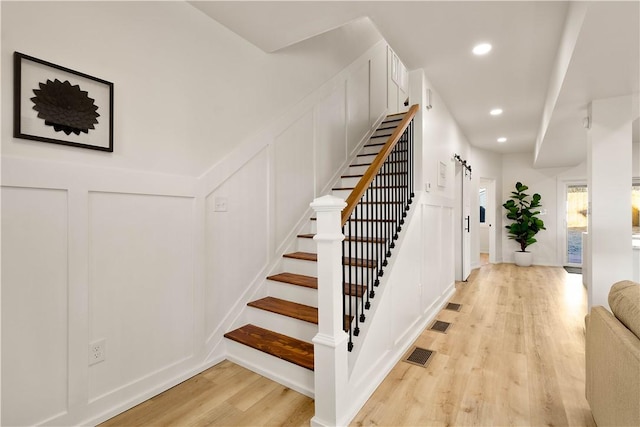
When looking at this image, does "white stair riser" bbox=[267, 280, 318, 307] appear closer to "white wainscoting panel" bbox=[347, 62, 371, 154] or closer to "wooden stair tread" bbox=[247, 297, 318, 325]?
"wooden stair tread" bbox=[247, 297, 318, 325]

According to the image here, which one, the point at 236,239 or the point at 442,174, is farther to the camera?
the point at 442,174

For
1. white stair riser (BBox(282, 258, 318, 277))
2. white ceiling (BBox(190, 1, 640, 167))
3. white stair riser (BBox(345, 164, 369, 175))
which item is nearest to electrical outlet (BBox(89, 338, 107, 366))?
white stair riser (BBox(282, 258, 318, 277))

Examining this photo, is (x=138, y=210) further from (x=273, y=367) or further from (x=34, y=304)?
(x=273, y=367)

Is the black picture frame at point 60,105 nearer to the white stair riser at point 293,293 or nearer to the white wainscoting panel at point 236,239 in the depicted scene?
the white wainscoting panel at point 236,239

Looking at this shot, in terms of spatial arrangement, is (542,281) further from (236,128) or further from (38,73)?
(38,73)

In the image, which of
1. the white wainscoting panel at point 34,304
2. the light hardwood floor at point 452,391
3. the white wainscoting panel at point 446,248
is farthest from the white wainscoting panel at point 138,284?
the white wainscoting panel at point 446,248

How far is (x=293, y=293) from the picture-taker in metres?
2.66

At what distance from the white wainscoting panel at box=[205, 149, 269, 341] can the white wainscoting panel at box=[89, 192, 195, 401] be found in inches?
6.9

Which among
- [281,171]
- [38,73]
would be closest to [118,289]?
[38,73]

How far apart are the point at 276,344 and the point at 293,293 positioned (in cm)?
47

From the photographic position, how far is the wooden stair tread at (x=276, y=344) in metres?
2.09

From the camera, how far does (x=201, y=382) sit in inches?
85.4

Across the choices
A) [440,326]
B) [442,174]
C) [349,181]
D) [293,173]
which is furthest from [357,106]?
[440,326]

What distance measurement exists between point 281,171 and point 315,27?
4.04 ft
